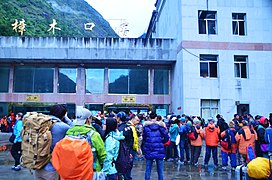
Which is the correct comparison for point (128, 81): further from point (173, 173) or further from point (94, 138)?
point (94, 138)

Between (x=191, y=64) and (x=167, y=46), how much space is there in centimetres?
313

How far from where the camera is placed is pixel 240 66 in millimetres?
19312

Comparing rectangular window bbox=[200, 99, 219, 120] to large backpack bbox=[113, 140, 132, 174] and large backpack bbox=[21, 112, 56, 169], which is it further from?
large backpack bbox=[21, 112, 56, 169]

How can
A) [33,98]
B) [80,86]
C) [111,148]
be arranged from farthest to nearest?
[80,86] → [33,98] → [111,148]

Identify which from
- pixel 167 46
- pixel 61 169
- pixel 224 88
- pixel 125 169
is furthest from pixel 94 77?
pixel 61 169

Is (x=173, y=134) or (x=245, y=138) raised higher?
(x=245, y=138)

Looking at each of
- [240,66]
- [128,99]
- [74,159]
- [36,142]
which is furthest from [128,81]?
[74,159]

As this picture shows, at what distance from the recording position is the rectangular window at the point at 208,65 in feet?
62.6

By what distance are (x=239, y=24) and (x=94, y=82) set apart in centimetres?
1237

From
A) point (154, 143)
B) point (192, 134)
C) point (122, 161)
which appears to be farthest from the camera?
point (192, 134)

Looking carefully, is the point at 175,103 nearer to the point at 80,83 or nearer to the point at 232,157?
the point at 80,83

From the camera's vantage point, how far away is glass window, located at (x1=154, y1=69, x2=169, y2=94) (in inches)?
903

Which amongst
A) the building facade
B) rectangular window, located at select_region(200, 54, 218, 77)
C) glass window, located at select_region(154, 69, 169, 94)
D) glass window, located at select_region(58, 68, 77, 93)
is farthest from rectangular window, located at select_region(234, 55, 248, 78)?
glass window, located at select_region(58, 68, 77, 93)

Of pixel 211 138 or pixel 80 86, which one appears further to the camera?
pixel 80 86
